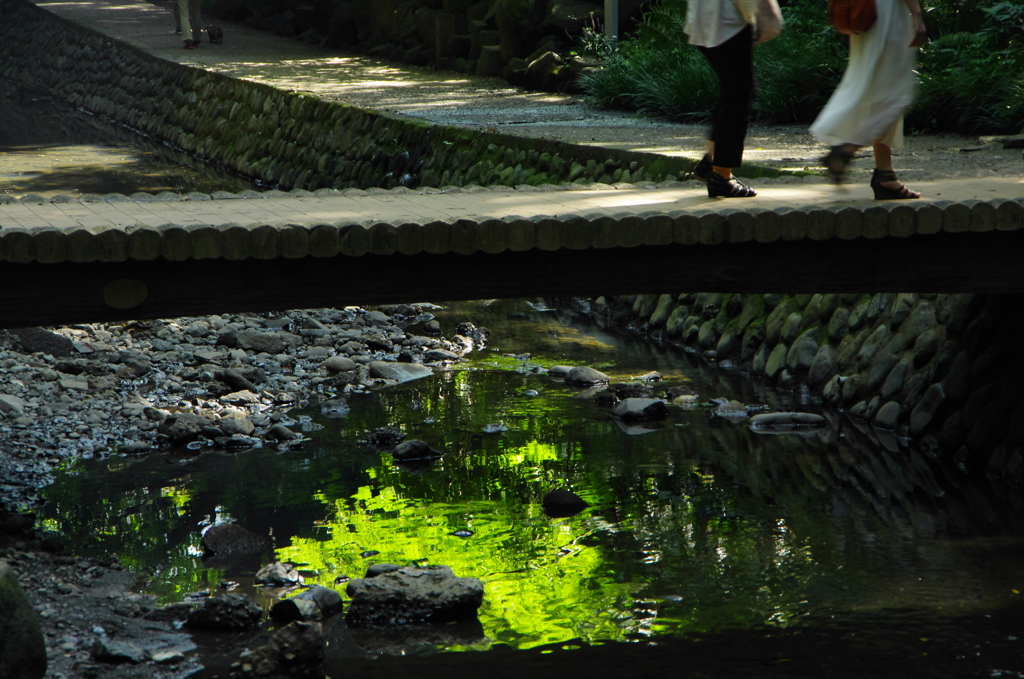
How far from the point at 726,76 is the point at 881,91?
65cm

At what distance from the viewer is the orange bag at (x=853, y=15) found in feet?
16.9

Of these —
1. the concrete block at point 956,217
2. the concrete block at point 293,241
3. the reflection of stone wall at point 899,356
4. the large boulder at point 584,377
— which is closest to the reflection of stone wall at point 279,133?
the reflection of stone wall at point 899,356

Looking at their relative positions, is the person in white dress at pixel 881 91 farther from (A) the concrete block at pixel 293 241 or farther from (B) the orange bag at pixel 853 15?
(A) the concrete block at pixel 293 241

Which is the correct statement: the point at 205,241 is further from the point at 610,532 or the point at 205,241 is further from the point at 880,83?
the point at 880,83

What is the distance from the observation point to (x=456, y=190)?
239 inches

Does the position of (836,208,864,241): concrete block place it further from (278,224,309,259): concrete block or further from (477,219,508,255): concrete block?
(278,224,309,259): concrete block

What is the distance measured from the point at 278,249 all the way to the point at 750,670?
227 cm

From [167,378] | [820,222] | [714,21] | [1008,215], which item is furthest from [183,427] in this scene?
[1008,215]

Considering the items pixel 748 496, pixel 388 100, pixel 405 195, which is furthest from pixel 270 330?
pixel 388 100

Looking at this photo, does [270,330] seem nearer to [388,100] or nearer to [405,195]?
[405,195]

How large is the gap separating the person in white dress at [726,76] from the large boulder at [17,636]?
328cm

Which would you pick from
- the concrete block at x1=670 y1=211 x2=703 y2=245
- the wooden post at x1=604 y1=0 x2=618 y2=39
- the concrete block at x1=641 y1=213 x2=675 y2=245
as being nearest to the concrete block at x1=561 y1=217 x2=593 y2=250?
the concrete block at x1=641 y1=213 x2=675 y2=245

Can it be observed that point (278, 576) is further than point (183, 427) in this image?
No

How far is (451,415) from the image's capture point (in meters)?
7.48
